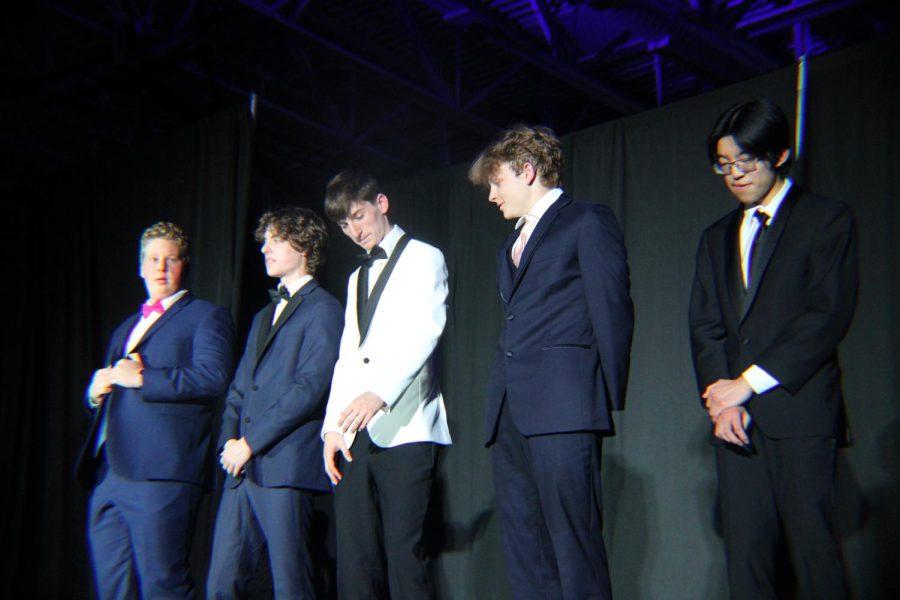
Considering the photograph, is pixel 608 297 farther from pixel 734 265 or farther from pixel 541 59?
pixel 541 59

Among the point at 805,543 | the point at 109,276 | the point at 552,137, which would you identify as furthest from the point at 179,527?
the point at 109,276

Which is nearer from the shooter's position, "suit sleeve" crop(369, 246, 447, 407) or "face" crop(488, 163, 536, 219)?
"face" crop(488, 163, 536, 219)

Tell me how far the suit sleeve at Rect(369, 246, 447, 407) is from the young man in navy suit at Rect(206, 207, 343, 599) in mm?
415

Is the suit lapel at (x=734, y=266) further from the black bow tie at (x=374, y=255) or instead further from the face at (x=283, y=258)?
A: the face at (x=283, y=258)

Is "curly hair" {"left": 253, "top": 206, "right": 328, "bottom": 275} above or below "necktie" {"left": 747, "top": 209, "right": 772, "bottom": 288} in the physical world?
above

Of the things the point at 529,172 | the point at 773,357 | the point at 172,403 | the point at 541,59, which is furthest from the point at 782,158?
the point at 541,59

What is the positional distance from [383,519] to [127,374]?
1069 millimetres

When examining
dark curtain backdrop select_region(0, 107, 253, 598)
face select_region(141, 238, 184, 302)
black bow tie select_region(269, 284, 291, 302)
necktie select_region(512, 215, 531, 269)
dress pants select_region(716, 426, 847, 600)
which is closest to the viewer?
dress pants select_region(716, 426, 847, 600)

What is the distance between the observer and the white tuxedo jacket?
2.56 meters

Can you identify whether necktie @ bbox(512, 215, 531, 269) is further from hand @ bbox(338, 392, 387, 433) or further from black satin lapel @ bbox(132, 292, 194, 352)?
black satin lapel @ bbox(132, 292, 194, 352)

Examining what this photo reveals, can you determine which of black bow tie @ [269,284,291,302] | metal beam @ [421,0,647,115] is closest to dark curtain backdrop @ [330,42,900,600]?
metal beam @ [421,0,647,115]

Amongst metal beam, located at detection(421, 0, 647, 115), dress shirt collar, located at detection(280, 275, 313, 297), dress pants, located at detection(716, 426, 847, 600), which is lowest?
dress pants, located at detection(716, 426, 847, 600)

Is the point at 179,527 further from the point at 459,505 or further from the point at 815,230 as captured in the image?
the point at 815,230

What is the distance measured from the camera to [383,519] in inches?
101
